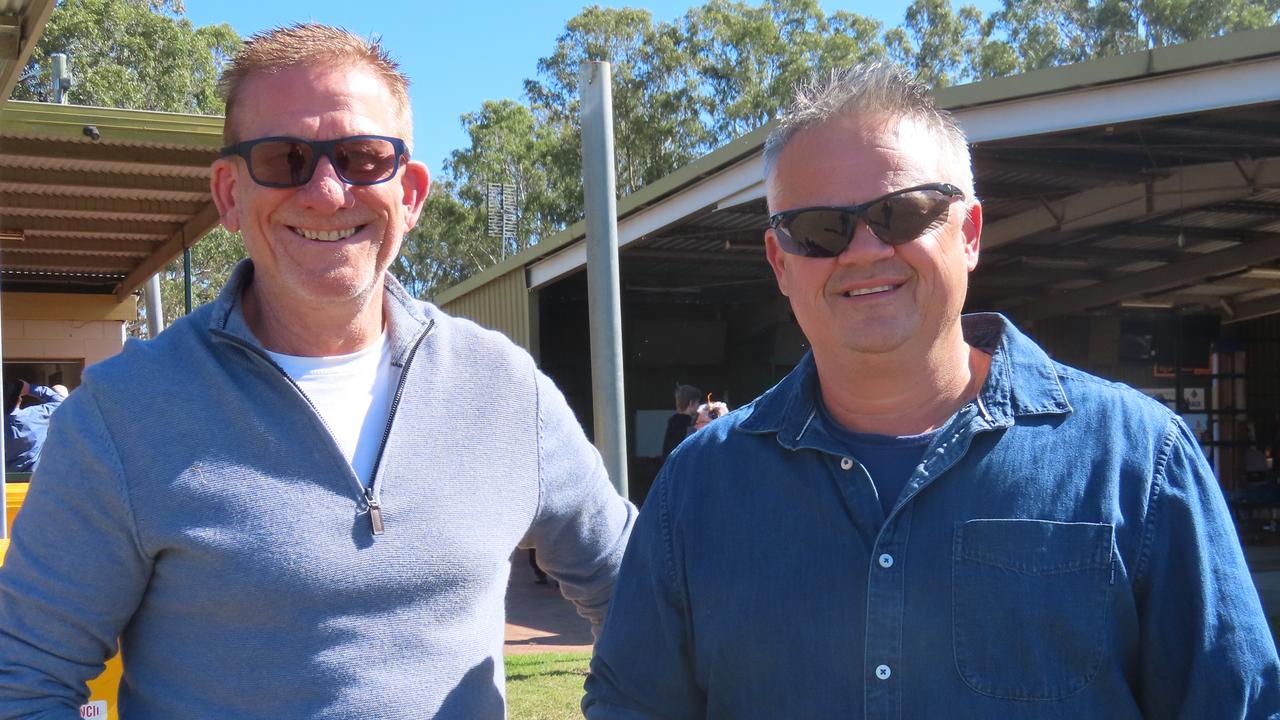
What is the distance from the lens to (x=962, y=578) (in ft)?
5.35

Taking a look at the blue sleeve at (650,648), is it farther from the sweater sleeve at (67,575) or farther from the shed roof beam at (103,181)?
the shed roof beam at (103,181)

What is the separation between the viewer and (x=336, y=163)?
1922 millimetres

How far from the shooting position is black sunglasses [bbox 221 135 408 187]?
1.89 meters

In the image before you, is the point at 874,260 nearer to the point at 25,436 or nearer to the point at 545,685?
the point at 545,685

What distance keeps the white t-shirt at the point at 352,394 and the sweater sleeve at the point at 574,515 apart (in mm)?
320

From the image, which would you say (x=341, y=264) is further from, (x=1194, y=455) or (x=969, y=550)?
(x=1194, y=455)

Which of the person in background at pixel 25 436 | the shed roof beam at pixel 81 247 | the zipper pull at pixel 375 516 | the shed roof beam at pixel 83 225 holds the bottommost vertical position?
the person in background at pixel 25 436

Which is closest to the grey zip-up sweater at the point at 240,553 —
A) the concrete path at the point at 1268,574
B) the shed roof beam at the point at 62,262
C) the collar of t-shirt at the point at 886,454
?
the collar of t-shirt at the point at 886,454

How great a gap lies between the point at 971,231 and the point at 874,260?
9.2 inches

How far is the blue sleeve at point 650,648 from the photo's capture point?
5.83 ft

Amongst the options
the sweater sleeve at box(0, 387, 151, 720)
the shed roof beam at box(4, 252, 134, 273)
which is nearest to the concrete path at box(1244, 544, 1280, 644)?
the sweater sleeve at box(0, 387, 151, 720)

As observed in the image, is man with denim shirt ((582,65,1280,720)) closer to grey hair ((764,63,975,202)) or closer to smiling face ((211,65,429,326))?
grey hair ((764,63,975,202))

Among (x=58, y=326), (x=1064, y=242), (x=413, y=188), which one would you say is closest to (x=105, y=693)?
(x=413, y=188)

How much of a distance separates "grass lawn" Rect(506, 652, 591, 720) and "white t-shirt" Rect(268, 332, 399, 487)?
13.3 ft
